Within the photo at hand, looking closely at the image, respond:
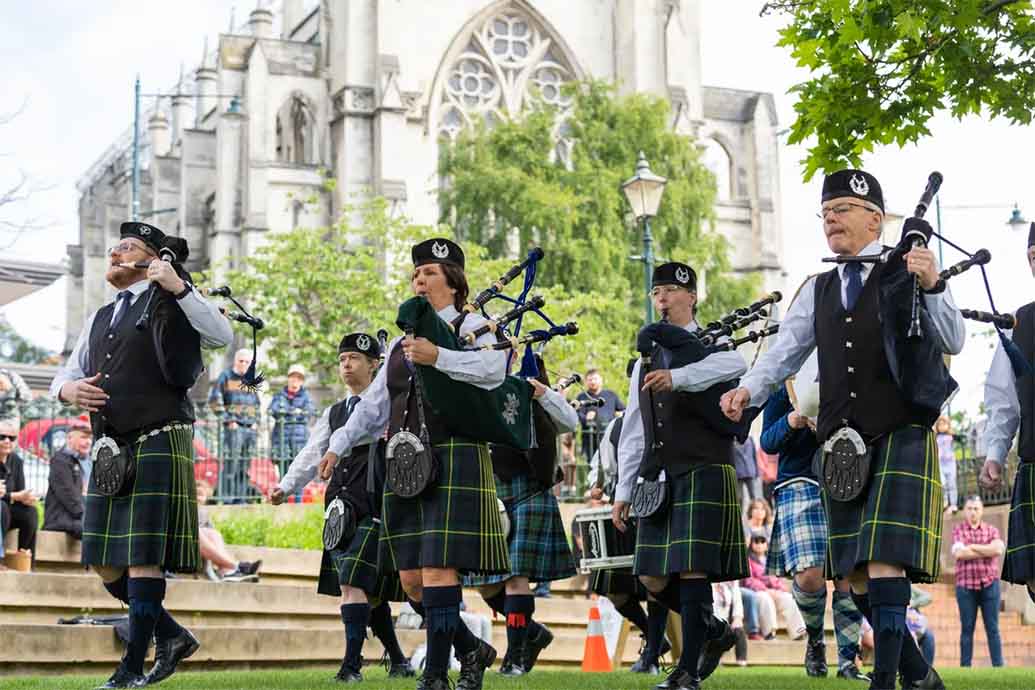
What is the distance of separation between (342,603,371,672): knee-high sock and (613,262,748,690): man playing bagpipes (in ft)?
6.27

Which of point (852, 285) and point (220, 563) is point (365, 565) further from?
point (220, 563)

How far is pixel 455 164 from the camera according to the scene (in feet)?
157

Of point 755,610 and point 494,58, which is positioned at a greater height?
point 494,58

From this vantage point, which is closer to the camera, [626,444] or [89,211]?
[626,444]

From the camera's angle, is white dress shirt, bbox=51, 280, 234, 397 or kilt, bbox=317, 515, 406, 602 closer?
white dress shirt, bbox=51, 280, 234, 397

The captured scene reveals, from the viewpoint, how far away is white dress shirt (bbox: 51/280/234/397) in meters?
8.38

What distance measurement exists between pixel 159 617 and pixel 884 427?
3.80 m

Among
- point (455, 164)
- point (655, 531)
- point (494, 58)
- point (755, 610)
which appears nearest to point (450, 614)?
point (655, 531)

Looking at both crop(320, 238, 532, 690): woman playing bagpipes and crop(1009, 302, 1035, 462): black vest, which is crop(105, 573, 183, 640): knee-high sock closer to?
crop(320, 238, 532, 690): woman playing bagpipes

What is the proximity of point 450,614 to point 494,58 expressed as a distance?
47660 mm

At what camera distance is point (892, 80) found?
1141 cm

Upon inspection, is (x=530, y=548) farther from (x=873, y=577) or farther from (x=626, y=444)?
(x=873, y=577)

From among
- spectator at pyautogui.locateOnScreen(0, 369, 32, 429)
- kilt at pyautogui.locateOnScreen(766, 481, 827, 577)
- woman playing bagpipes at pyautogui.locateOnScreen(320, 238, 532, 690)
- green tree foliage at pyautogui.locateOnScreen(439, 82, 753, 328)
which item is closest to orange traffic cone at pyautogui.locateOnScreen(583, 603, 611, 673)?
kilt at pyautogui.locateOnScreen(766, 481, 827, 577)

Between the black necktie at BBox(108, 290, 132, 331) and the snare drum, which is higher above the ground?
the black necktie at BBox(108, 290, 132, 331)
